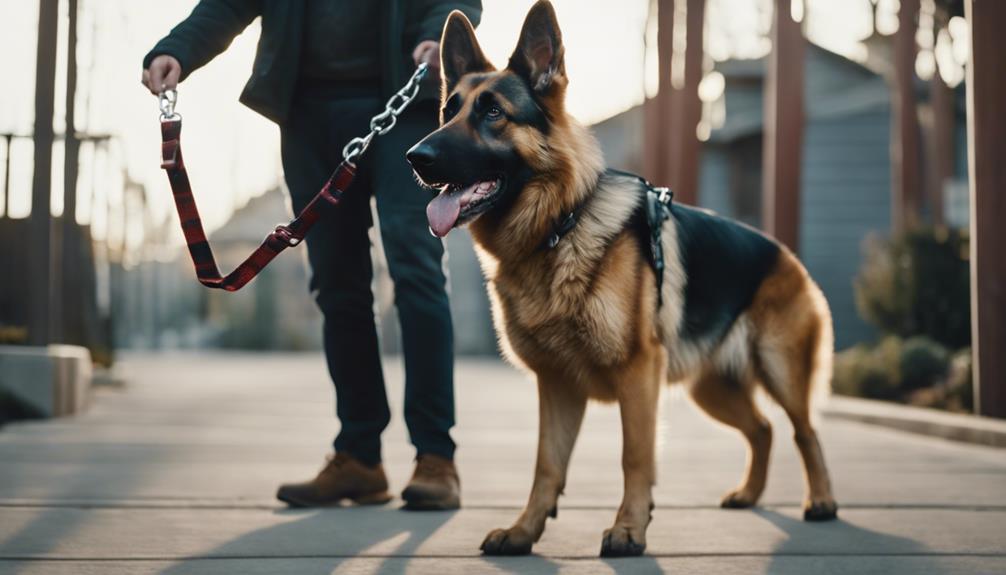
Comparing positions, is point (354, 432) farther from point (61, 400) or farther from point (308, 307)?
point (308, 307)

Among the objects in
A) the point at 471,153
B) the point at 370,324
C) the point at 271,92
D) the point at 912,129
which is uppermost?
the point at 912,129

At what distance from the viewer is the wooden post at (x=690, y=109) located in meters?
13.4

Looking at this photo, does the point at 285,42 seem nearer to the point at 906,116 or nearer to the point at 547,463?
the point at 547,463

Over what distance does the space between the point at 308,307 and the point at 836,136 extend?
623 inches

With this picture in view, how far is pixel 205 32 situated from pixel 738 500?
8.20 ft

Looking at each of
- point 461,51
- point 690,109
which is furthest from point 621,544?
point 690,109

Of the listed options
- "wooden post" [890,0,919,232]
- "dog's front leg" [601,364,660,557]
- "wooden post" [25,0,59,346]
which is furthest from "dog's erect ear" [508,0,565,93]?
"wooden post" [890,0,919,232]

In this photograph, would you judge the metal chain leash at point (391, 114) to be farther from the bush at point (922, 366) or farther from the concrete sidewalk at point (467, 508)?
the bush at point (922, 366)

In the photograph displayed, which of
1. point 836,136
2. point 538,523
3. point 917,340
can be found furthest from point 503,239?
point 836,136

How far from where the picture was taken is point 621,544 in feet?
10.2

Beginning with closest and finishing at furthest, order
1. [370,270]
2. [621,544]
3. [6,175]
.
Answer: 1. [621,544]
2. [370,270]
3. [6,175]

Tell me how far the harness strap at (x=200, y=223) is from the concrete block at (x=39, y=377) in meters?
3.89

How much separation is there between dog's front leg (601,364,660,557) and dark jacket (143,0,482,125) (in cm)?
131

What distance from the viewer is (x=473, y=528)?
11.8 feet
